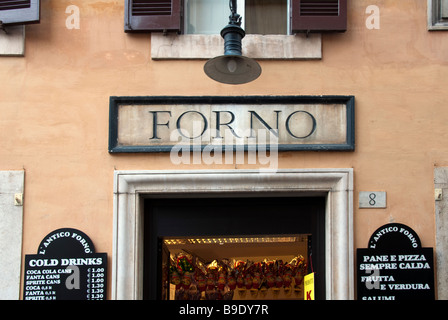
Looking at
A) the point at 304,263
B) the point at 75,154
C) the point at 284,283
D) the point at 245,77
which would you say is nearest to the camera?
the point at 245,77

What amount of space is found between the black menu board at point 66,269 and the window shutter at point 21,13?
2290mm

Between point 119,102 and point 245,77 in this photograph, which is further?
point 119,102

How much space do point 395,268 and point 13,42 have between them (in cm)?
478

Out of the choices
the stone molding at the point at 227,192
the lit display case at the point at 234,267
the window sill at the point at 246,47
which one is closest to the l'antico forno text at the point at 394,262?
the stone molding at the point at 227,192

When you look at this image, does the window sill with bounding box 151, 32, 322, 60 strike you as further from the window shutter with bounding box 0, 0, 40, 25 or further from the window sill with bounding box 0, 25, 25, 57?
the window sill with bounding box 0, 25, 25, 57

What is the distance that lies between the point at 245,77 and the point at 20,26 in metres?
2.62

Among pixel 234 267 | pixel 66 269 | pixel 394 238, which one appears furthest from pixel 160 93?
pixel 394 238

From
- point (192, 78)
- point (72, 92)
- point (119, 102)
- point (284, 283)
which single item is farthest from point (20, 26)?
point (284, 283)

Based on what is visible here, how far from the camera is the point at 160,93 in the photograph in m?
6.00

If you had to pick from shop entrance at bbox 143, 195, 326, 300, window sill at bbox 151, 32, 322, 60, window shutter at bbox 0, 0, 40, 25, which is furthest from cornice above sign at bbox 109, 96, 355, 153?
window shutter at bbox 0, 0, 40, 25

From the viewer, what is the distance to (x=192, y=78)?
19.7ft

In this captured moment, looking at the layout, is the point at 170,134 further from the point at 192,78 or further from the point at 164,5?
the point at 164,5

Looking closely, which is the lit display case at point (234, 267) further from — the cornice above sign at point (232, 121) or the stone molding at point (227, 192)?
the cornice above sign at point (232, 121)

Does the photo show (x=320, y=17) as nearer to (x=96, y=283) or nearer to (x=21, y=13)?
(x=21, y=13)
